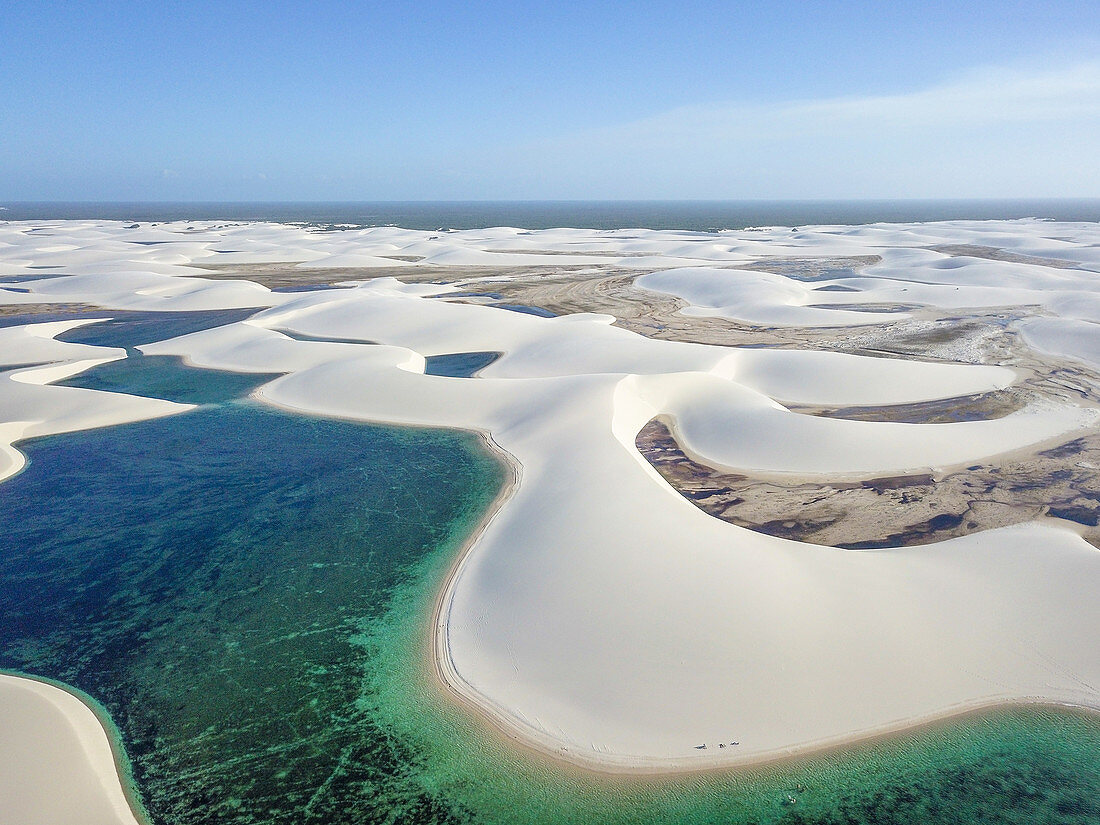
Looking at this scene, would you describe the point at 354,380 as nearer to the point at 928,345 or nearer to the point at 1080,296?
the point at 928,345

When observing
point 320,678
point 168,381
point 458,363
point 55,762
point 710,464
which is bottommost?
point 320,678

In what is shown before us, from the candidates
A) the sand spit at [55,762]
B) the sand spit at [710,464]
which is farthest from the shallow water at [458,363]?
the sand spit at [55,762]

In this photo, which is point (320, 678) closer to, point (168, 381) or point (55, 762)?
point (55, 762)

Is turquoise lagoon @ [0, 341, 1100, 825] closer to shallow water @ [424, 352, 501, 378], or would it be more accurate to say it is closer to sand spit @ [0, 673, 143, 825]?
sand spit @ [0, 673, 143, 825]

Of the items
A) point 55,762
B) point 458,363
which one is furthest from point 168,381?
point 55,762

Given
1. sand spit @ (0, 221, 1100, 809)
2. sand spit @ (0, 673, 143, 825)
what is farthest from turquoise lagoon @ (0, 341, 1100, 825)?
sand spit @ (0, 221, 1100, 809)

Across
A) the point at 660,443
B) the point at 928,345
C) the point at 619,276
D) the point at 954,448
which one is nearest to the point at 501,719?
the point at 660,443
